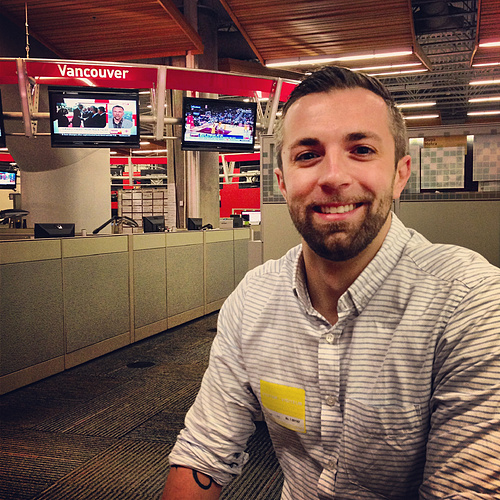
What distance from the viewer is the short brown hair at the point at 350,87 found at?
0.99 m

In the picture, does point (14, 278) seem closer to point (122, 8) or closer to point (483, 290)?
point (483, 290)

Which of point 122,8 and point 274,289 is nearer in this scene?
point 274,289

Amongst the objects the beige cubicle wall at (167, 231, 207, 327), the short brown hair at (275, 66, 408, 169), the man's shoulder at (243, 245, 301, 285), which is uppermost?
the short brown hair at (275, 66, 408, 169)

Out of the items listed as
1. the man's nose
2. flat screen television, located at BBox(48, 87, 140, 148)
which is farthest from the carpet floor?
flat screen television, located at BBox(48, 87, 140, 148)

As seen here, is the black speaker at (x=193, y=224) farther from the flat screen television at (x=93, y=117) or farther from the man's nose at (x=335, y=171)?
the man's nose at (x=335, y=171)

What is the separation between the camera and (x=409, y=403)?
0.85 meters

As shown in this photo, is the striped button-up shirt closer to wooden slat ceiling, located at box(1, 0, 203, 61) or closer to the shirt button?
the shirt button

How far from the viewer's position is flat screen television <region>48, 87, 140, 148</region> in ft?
20.1

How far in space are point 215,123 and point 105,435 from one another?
4948mm

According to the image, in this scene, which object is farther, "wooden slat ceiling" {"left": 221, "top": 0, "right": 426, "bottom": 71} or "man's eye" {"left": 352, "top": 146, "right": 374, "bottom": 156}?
"wooden slat ceiling" {"left": 221, "top": 0, "right": 426, "bottom": 71}

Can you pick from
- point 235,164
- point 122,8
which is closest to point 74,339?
point 122,8

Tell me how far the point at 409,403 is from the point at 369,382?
0.07 m

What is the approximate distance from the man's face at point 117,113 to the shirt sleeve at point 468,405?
6.14 m

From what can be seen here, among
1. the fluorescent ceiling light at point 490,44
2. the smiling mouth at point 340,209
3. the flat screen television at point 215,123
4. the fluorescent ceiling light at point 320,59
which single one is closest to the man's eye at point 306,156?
the smiling mouth at point 340,209
